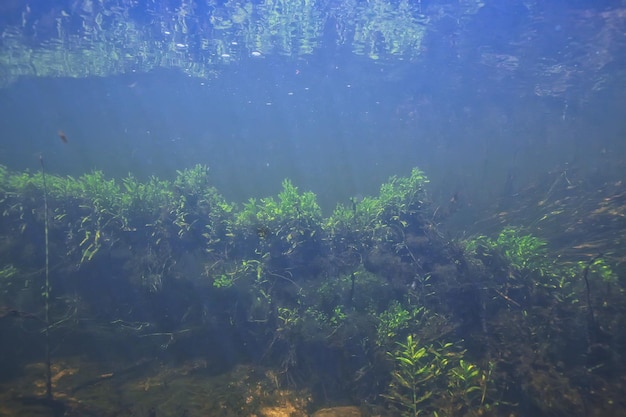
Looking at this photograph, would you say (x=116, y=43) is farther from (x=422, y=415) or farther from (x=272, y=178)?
(x=422, y=415)

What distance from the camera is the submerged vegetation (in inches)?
259

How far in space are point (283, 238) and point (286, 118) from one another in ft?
144

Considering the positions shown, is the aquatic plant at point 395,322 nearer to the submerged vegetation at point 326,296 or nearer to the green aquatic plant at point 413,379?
the submerged vegetation at point 326,296

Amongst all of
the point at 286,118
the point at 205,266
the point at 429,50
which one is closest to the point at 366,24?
the point at 429,50

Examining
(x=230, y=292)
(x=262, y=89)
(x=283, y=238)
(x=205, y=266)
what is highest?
(x=262, y=89)

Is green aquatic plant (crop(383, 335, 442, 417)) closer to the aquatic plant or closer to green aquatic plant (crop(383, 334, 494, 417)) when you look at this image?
green aquatic plant (crop(383, 334, 494, 417))

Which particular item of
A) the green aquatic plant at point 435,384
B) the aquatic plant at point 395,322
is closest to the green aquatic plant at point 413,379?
the green aquatic plant at point 435,384

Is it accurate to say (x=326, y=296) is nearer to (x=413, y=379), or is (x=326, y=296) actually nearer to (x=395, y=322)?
(x=395, y=322)

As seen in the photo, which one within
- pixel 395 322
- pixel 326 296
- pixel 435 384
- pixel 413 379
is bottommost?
pixel 435 384

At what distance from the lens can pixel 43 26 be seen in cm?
1653

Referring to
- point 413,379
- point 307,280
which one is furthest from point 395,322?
point 307,280

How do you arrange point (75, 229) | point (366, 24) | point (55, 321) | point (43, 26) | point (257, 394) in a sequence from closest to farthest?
point (257, 394)
point (55, 321)
point (75, 229)
point (43, 26)
point (366, 24)

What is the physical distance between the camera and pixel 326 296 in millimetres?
8195

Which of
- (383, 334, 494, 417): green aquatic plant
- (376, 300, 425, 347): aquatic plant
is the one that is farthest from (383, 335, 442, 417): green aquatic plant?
(376, 300, 425, 347): aquatic plant
